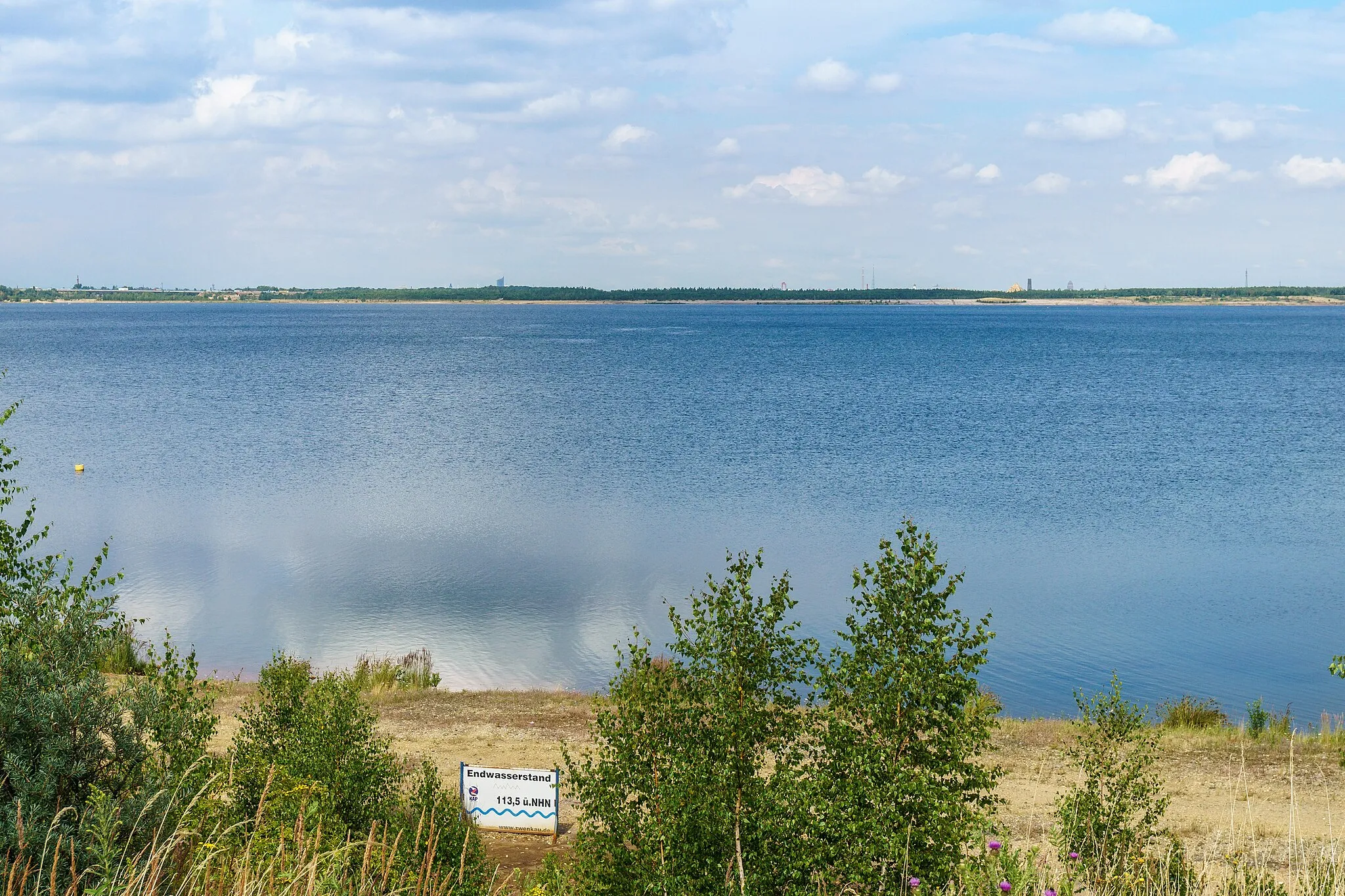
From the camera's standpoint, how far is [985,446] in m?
56.8

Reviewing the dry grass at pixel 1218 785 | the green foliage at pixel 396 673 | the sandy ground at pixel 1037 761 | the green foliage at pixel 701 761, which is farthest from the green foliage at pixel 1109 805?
the green foliage at pixel 396 673

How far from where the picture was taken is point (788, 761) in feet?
29.2

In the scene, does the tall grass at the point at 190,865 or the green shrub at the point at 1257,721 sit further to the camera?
the green shrub at the point at 1257,721

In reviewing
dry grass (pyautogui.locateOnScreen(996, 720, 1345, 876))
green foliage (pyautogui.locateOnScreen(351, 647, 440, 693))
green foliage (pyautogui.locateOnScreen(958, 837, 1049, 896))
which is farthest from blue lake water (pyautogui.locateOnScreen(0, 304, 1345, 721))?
green foliage (pyautogui.locateOnScreen(958, 837, 1049, 896))

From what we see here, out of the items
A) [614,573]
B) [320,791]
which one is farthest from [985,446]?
[320,791]

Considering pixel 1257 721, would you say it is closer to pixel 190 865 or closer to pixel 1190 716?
pixel 1190 716

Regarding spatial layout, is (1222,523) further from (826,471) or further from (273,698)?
(273,698)

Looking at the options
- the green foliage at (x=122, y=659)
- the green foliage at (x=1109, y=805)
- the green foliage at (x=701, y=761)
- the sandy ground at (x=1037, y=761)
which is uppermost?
the green foliage at (x=701, y=761)

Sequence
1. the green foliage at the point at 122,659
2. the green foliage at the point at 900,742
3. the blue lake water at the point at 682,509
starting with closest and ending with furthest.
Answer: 1. the green foliage at the point at 900,742
2. the green foliage at the point at 122,659
3. the blue lake water at the point at 682,509

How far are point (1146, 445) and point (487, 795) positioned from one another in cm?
5069

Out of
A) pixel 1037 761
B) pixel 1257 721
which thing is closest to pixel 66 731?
pixel 1037 761

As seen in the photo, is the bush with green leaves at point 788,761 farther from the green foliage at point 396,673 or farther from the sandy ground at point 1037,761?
the green foliage at point 396,673

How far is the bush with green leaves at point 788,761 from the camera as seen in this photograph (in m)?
7.97

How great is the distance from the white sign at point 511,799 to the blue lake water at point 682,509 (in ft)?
29.1
